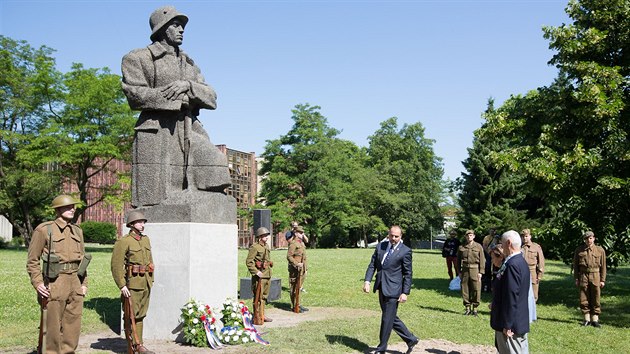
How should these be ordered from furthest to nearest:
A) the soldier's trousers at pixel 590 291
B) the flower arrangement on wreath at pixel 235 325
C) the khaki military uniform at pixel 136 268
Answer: the soldier's trousers at pixel 590 291, the flower arrangement on wreath at pixel 235 325, the khaki military uniform at pixel 136 268

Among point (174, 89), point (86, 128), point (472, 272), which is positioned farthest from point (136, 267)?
point (86, 128)

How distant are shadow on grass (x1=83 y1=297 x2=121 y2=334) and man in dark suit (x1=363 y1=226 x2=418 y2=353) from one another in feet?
15.9

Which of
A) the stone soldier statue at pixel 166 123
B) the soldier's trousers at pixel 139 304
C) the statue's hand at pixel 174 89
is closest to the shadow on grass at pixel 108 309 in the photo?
the soldier's trousers at pixel 139 304

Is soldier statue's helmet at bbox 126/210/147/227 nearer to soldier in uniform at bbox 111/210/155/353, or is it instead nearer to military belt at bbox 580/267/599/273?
soldier in uniform at bbox 111/210/155/353

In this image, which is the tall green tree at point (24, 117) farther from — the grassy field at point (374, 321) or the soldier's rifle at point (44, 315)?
the soldier's rifle at point (44, 315)

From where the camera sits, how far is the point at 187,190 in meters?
10.2

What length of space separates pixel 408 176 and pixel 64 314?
66.1m

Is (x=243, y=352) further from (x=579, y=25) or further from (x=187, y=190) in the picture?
(x=579, y=25)

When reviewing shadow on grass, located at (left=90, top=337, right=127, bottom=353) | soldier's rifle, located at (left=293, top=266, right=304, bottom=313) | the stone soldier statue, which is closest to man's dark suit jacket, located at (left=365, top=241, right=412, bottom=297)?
the stone soldier statue

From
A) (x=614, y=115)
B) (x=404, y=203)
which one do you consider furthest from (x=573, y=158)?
(x=404, y=203)

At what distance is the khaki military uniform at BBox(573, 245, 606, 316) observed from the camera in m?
12.6

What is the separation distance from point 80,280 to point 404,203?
204 feet

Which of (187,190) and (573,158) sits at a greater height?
(573,158)

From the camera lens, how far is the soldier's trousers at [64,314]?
7.27 meters
